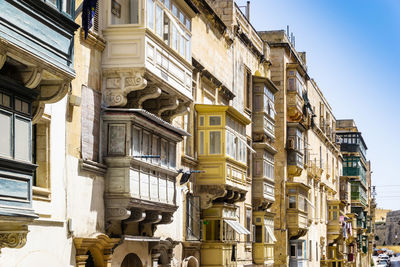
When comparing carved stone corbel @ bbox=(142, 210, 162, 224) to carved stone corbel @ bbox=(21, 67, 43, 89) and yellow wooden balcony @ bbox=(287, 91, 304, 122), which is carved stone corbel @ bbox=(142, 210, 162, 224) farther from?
yellow wooden balcony @ bbox=(287, 91, 304, 122)

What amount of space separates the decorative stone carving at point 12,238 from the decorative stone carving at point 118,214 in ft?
18.7

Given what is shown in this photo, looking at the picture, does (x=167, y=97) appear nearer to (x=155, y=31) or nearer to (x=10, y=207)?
(x=155, y=31)

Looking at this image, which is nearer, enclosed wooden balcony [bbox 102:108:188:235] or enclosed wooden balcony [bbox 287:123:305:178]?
enclosed wooden balcony [bbox 102:108:188:235]

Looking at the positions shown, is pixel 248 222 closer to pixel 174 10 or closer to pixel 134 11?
pixel 174 10

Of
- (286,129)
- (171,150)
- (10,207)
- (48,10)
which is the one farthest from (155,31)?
(286,129)

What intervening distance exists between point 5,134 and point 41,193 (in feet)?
11.9

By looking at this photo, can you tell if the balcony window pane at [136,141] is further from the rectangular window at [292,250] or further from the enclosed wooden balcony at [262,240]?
the rectangular window at [292,250]

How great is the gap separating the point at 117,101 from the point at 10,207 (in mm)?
7138

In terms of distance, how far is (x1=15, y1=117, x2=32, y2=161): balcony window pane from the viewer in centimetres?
1275

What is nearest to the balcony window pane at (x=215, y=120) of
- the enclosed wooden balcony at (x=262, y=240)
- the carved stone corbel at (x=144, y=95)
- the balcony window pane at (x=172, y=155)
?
the balcony window pane at (x=172, y=155)

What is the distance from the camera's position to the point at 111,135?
62.6ft

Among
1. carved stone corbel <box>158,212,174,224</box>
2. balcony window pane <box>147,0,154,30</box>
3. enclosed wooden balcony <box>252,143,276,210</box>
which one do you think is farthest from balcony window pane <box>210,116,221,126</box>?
enclosed wooden balcony <box>252,143,276,210</box>

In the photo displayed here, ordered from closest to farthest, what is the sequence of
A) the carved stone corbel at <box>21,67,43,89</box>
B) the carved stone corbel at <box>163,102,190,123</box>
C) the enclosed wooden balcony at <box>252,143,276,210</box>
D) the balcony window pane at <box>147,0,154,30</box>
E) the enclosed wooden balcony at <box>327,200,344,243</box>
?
the carved stone corbel at <box>21,67,43,89</box> < the balcony window pane at <box>147,0,154,30</box> < the carved stone corbel at <box>163,102,190,123</box> < the enclosed wooden balcony at <box>252,143,276,210</box> < the enclosed wooden balcony at <box>327,200,344,243</box>

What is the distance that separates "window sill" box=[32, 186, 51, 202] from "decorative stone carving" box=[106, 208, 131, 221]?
285 centimetres
